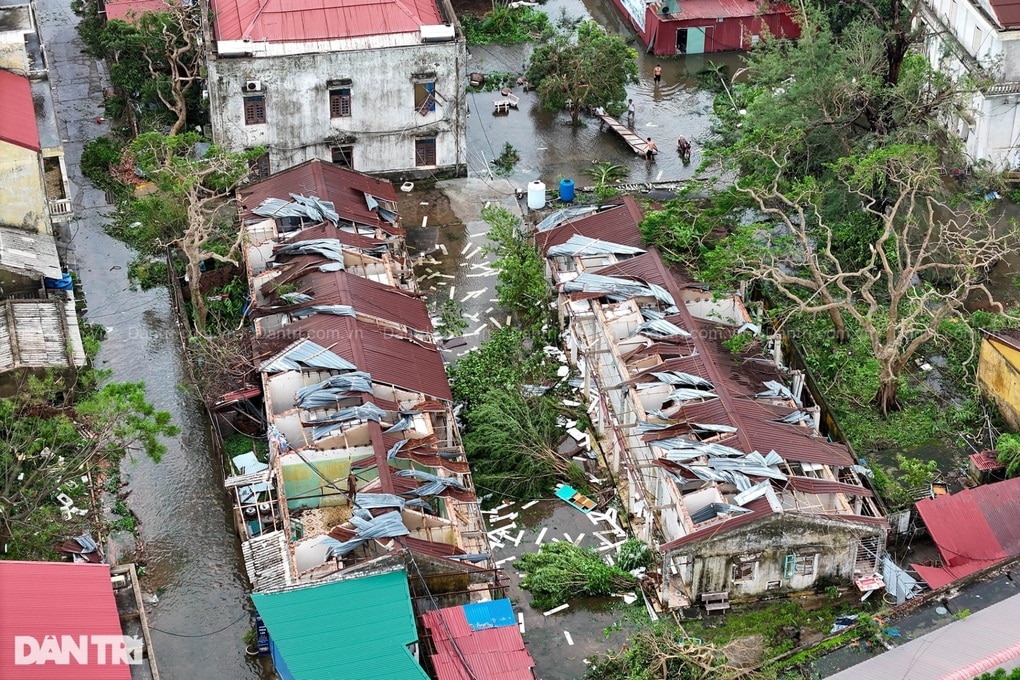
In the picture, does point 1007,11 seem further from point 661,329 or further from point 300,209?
point 300,209

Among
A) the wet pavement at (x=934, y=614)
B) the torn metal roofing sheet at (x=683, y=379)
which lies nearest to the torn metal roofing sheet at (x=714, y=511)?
the wet pavement at (x=934, y=614)

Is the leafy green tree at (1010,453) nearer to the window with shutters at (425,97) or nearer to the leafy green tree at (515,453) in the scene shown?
the leafy green tree at (515,453)

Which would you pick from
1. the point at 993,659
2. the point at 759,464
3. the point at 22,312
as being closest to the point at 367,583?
the point at 759,464

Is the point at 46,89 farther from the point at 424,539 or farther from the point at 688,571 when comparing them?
the point at 688,571

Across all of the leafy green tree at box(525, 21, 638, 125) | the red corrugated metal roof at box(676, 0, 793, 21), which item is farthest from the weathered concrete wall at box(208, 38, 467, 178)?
the red corrugated metal roof at box(676, 0, 793, 21)

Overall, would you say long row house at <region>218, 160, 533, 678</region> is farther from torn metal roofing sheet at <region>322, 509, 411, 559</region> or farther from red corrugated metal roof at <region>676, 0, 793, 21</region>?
red corrugated metal roof at <region>676, 0, 793, 21</region>

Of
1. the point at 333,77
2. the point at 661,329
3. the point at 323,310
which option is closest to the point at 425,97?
the point at 333,77
